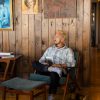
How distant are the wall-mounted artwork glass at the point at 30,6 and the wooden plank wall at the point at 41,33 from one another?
0.24 ft

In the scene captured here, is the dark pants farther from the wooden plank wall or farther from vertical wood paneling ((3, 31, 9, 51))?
vertical wood paneling ((3, 31, 9, 51))

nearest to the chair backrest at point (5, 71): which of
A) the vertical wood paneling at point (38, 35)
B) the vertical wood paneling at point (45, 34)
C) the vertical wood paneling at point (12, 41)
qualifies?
the vertical wood paneling at point (12, 41)

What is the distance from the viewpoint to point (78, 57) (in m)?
4.74

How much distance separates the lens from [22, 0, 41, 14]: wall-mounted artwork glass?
5.11m

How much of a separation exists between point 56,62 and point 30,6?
1.21 metres

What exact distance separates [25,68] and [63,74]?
1.10 m

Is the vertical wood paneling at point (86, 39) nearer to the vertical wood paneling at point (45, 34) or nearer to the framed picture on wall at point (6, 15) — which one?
the vertical wood paneling at point (45, 34)

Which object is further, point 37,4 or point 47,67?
point 37,4

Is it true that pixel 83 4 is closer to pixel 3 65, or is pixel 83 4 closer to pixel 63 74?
pixel 63 74

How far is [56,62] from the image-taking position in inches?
182

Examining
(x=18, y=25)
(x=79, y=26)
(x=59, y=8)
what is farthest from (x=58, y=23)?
(x=18, y=25)

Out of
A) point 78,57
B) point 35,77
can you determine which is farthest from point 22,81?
point 78,57

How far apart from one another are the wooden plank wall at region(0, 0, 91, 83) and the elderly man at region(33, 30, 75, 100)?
1.33ft

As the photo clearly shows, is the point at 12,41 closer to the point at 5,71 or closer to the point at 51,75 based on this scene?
the point at 5,71
